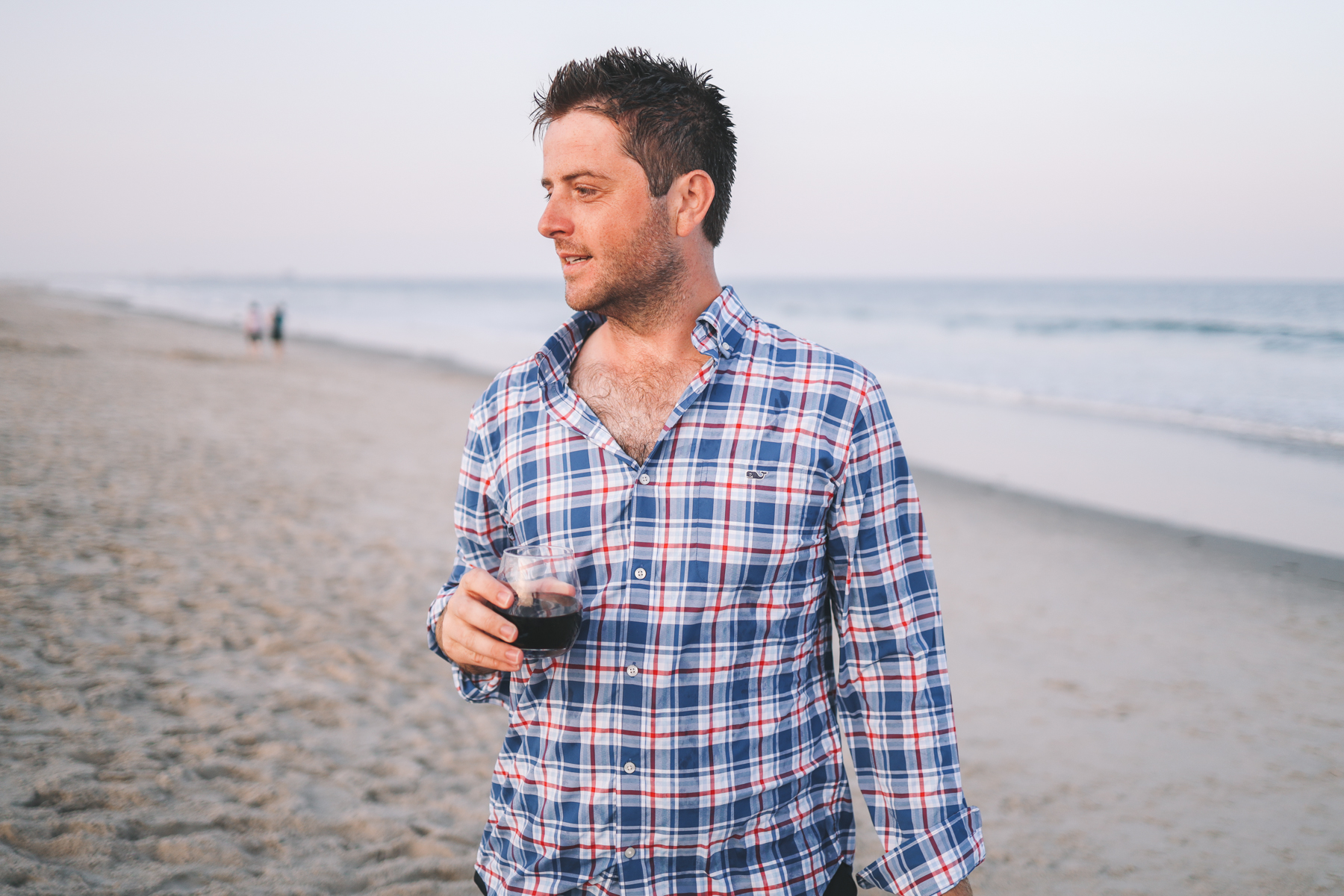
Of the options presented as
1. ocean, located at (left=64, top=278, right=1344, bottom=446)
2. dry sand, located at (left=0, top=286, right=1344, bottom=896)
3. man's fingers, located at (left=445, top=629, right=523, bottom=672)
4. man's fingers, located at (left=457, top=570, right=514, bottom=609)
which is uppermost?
ocean, located at (left=64, top=278, right=1344, bottom=446)

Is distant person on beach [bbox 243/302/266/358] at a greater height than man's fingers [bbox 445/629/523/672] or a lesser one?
greater

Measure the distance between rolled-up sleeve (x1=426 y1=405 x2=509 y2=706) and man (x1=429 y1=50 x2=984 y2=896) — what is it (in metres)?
0.02

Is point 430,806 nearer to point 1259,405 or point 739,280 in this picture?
Answer: point 1259,405

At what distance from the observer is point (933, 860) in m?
1.52

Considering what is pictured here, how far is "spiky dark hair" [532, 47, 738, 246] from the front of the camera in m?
1.63

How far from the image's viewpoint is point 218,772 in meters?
4.02

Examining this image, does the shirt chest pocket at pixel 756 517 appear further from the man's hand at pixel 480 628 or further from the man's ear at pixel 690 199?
the man's ear at pixel 690 199

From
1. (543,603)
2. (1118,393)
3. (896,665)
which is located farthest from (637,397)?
(1118,393)

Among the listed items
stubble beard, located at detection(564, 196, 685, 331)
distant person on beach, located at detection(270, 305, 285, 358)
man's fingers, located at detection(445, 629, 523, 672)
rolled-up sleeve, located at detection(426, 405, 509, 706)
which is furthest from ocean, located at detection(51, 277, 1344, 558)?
man's fingers, located at detection(445, 629, 523, 672)

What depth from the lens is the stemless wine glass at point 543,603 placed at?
4.76ft

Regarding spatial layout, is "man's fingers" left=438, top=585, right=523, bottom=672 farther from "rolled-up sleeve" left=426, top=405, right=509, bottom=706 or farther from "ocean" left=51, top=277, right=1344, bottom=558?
"ocean" left=51, top=277, right=1344, bottom=558

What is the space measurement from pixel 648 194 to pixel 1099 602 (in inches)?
283

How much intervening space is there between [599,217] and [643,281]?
0.50ft

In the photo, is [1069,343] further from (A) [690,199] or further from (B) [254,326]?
(A) [690,199]
